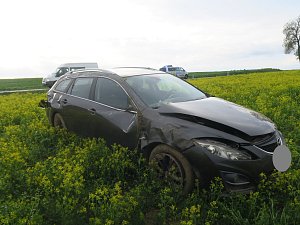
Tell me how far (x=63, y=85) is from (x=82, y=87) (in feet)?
3.41

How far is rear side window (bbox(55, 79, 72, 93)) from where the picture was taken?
273 inches

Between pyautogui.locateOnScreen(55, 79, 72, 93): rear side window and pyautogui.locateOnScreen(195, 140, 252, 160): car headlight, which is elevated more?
pyautogui.locateOnScreen(55, 79, 72, 93): rear side window

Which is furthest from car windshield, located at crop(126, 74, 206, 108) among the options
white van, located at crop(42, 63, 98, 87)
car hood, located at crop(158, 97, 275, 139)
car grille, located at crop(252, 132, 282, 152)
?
white van, located at crop(42, 63, 98, 87)

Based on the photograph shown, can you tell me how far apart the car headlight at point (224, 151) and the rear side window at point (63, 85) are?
405cm

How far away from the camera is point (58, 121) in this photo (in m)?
7.17

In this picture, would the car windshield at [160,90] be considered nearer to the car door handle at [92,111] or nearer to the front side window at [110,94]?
the front side window at [110,94]

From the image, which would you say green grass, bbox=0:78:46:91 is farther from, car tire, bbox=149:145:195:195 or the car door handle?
car tire, bbox=149:145:195:195

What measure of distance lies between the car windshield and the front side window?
220 millimetres

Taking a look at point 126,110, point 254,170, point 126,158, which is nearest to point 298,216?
point 254,170

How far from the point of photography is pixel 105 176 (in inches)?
189

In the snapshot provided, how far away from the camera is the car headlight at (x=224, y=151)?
375 centimetres

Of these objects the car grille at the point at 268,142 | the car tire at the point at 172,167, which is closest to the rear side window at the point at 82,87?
the car tire at the point at 172,167

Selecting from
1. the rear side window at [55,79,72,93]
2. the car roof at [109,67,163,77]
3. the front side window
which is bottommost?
the front side window

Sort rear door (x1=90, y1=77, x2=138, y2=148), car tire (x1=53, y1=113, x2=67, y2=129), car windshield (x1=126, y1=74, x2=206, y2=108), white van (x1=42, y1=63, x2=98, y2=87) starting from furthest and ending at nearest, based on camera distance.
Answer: white van (x1=42, y1=63, x2=98, y2=87), car tire (x1=53, y1=113, x2=67, y2=129), car windshield (x1=126, y1=74, x2=206, y2=108), rear door (x1=90, y1=77, x2=138, y2=148)
